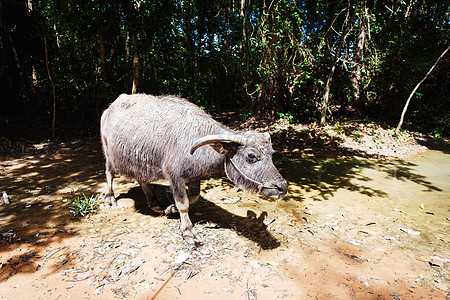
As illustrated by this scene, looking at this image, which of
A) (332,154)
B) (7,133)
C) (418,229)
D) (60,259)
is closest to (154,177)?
Answer: (60,259)

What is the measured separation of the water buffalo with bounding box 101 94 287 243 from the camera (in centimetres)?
302

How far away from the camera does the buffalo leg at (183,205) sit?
3.26 meters

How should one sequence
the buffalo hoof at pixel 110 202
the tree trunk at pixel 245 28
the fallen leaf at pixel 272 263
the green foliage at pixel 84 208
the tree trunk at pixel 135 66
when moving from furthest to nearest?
the tree trunk at pixel 245 28
the tree trunk at pixel 135 66
the buffalo hoof at pixel 110 202
the green foliage at pixel 84 208
the fallen leaf at pixel 272 263

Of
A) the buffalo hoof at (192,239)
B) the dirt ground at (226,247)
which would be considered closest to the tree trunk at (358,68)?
the dirt ground at (226,247)

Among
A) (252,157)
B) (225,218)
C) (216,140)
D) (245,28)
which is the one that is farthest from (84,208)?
(245,28)

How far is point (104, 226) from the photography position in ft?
11.9

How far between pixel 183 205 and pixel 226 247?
86cm

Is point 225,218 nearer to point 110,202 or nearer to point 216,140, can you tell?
point 216,140

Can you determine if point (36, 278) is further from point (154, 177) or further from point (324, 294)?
point (324, 294)

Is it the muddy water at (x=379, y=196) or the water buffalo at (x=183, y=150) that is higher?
the water buffalo at (x=183, y=150)

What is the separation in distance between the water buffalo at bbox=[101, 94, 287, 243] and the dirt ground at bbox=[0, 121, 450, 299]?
0.58 m

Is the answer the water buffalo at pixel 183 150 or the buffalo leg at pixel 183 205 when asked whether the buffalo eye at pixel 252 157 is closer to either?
the water buffalo at pixel 183 150

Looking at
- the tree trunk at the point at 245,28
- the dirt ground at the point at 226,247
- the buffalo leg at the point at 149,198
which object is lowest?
the dirt ground at the point at 226,247

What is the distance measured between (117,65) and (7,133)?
5036 millimetres
